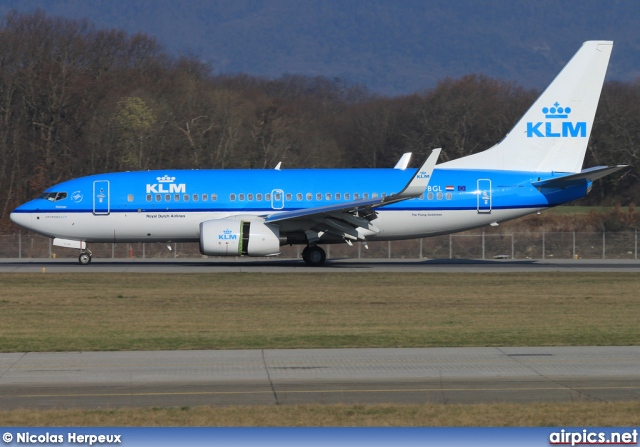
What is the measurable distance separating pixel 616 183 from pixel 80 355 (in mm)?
59060

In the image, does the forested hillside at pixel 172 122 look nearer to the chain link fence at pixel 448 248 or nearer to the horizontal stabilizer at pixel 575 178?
the chain link fence at pixel 448 248

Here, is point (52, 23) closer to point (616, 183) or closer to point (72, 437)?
point (616, 183)

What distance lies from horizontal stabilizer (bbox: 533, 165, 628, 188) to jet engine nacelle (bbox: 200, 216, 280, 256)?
9.97 metres

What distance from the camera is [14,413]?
12.4 m

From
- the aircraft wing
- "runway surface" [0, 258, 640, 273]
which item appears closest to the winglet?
the aircraft wing

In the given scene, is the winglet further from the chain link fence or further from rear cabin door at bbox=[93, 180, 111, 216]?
the chain link fence

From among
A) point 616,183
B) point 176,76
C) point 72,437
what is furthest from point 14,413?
point 176,76

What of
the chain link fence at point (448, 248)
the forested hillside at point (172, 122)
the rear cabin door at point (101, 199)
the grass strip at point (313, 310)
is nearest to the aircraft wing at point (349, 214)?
the grass strip at point (313, 310)

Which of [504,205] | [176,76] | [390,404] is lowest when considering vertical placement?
[390,404]

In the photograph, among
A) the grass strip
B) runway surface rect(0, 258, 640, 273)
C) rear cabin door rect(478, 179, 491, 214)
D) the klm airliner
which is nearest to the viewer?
the grass strip

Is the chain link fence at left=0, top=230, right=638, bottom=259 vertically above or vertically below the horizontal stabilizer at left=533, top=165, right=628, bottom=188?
below

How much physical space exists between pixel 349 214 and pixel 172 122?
114 ft

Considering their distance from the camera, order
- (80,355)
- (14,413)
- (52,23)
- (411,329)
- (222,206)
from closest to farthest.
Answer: (14,413), (80,355), (411,329), (222,206), (52,23)

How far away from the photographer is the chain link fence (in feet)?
152
